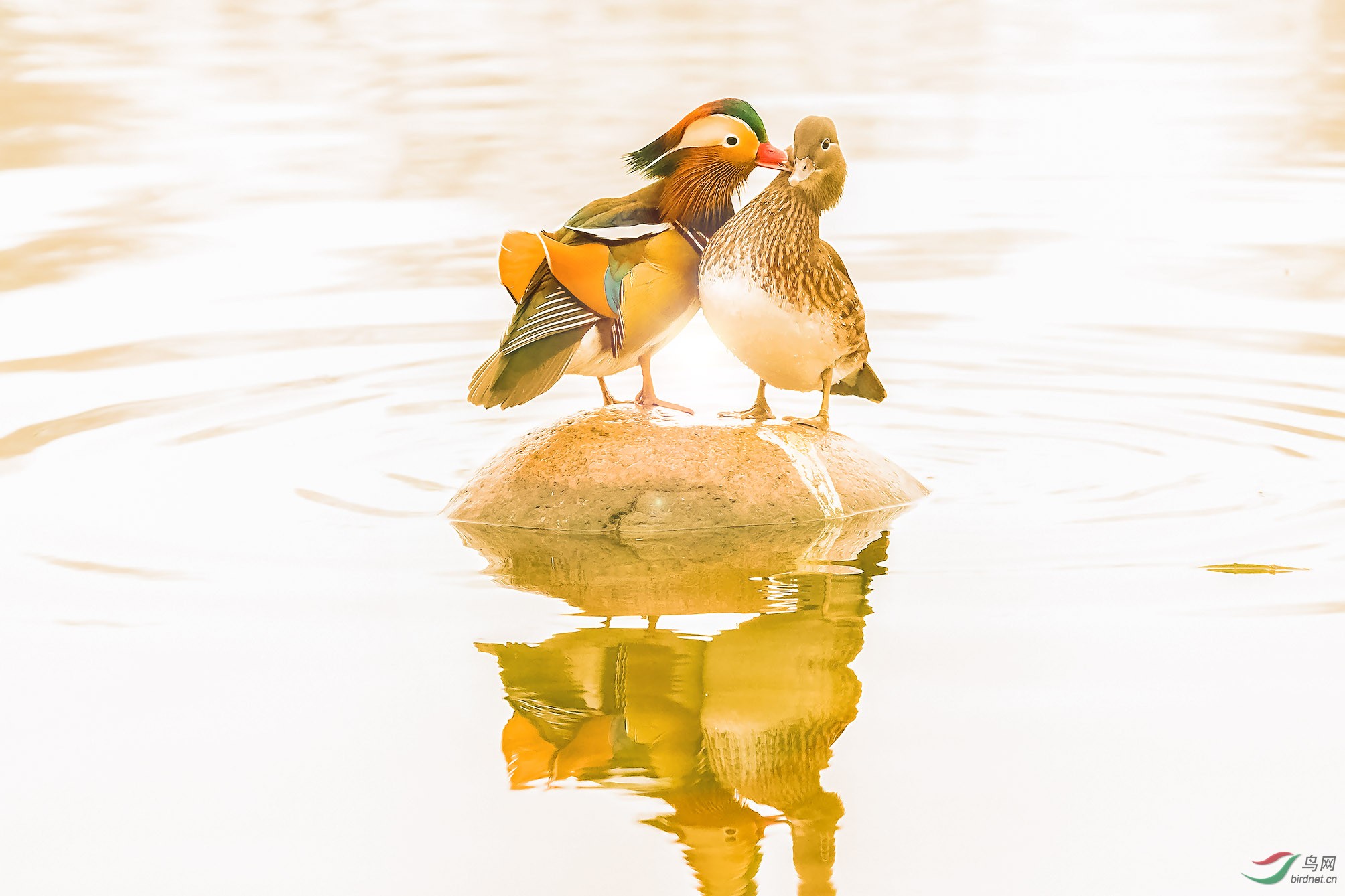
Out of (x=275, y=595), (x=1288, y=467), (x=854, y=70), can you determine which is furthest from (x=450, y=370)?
(x=854, y=70)

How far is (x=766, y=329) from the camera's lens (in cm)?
606

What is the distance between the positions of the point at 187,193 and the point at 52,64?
729 centimetres

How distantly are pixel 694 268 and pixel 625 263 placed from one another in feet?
0.98

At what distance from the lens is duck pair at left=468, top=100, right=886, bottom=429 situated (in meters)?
6.00

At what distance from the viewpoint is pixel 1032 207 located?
480 inches

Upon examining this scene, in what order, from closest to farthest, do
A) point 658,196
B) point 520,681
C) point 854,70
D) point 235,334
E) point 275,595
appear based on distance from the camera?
point 520,681, point 275,595, point 658,196, point 235,334, point 854,70

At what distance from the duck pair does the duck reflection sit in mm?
660

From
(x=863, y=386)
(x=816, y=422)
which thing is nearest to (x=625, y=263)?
(x=816, y=422)

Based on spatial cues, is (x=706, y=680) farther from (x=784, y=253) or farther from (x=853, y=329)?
(x=853, y=329)

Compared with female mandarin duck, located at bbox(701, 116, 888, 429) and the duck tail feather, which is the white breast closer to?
female mandarin duck, located at bbox(701, 116, 888, 429)

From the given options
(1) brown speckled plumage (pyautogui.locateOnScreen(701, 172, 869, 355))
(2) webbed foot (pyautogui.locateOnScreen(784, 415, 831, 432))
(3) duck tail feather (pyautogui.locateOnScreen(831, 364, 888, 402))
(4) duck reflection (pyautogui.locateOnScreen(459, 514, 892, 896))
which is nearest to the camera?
(4) duck reflection (pyautogui.locateOnScreen(459, 514, 892, 896))

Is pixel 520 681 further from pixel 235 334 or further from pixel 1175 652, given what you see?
pixel 235 334

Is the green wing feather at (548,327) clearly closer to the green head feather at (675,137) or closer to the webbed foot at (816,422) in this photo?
the green head feather at (675,137)

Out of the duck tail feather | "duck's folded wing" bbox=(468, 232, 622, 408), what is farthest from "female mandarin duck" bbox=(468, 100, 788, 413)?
the duck tail feather
